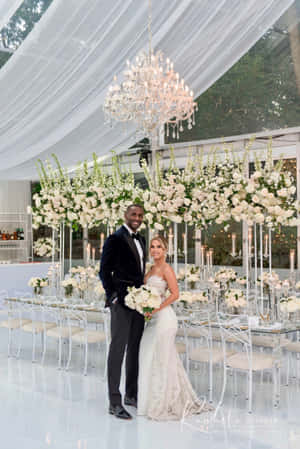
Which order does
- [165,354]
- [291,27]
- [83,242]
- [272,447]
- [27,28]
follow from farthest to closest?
[83,242], [291,27], [27,28], [165,354], [272,447]

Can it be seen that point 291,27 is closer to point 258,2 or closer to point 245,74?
point 245,74

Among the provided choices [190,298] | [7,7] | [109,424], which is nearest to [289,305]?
[190,298]

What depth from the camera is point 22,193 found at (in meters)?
16.0

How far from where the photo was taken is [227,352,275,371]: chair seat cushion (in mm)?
5508

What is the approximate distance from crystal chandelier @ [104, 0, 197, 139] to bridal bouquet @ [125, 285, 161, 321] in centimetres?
315

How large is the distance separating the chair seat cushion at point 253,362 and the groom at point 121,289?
94cm

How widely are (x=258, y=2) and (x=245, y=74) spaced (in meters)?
4.03

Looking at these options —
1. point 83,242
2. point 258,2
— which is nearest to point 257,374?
point 258,2

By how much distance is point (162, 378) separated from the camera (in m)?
5.27

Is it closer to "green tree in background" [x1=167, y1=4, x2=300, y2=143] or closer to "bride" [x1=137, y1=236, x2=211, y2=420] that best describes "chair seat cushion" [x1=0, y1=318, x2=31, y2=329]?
"bride" [x1=137, y1=236, x2=211, y2=420]

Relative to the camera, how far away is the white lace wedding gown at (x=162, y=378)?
5258mm

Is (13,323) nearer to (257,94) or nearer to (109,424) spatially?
(109,424)

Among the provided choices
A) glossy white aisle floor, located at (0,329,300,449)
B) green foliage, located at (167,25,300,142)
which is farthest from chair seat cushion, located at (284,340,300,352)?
green foliage, located at (167,25,300,142)

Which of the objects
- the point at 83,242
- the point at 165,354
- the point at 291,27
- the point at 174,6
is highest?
the point at 291,27
